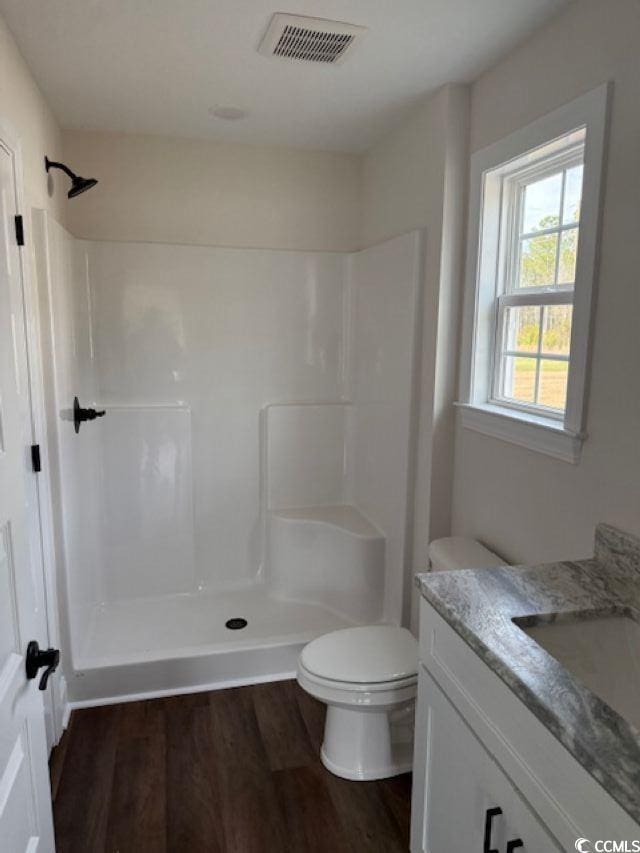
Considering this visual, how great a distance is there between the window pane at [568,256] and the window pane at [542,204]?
68 millimetres

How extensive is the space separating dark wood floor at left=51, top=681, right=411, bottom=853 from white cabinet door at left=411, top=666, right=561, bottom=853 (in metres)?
0.32

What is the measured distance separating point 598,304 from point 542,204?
1.69ft

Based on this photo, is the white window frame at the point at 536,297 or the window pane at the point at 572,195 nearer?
the white window frame at the point at 536,297

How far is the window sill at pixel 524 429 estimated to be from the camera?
A: 5.39 ft

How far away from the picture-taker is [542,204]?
1873 mm

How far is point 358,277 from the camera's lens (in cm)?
302

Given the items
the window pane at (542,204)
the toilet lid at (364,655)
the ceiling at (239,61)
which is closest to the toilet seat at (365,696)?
the toilet lid at (364,655)

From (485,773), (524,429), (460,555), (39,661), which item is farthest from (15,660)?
(524,429)

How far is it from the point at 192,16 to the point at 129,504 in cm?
212

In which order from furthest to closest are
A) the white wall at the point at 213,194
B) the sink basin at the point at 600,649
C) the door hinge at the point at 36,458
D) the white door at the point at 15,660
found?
the white wall at the point at 213,194, the door hinge at the point at 36,458, the sink basin at the point at 600,649, the white door at the point at 15,660

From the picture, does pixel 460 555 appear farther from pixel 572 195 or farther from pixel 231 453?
pixel 231 453

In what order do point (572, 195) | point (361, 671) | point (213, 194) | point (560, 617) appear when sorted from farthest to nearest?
1. point (213, 194)
2. point (361, 671)
3. point (572, 195)
4. point (560, 617)

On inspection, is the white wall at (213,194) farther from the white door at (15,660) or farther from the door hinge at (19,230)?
the white door at (15,660)

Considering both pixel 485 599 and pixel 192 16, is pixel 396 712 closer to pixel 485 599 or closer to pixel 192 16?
pixel 485 599
